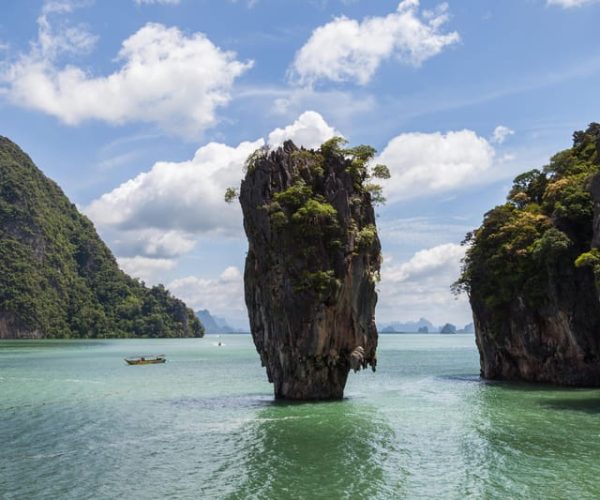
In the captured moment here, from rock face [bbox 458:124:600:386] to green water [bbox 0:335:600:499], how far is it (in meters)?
3.37

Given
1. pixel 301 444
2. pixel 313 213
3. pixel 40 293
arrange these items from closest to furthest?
pixel 301 444 → pixel 313 213 → pixel 40 293

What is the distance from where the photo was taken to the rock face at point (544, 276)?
39781mm

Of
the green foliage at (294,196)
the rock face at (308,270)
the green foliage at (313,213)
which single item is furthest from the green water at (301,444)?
the green foliage at (294,196)

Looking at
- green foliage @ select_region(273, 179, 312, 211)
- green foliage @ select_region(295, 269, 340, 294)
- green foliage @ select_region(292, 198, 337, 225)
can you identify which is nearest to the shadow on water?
green foliage @ select_region(295, 269, 340, 294)

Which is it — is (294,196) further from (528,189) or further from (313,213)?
(528,189)

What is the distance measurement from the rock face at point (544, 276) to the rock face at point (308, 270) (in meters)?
13.2

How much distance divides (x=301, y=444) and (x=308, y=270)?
12.5 m

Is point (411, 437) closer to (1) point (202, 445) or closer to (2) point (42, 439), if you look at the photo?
(1) point (202, 445)

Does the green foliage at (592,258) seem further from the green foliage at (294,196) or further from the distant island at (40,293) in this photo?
the distant island at (40,293)

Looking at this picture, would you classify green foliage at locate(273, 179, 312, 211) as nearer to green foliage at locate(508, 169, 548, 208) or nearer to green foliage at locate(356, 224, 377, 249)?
green foliage at locate(356, 224, 377, 249)

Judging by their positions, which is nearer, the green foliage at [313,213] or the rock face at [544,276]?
the green foliage at [313,213]

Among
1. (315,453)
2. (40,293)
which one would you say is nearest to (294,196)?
(315,453)

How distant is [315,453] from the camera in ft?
74.5

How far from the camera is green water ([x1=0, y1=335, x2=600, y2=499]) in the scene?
18.6 meters
